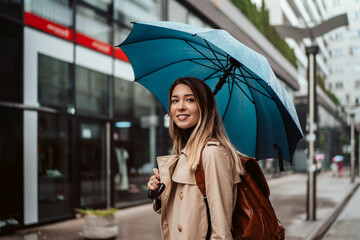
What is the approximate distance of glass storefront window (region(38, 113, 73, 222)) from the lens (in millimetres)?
8828

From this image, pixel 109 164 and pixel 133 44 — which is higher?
pixel 133 44

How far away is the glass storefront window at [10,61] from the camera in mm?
8031

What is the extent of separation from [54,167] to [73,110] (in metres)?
1.45

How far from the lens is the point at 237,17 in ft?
57.3

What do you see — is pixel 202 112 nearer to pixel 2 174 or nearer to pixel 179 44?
pixel 179 44

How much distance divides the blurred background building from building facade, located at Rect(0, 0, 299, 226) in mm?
22

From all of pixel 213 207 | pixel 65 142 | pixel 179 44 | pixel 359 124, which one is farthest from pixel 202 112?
pixel 359 124

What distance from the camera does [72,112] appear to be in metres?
9.73

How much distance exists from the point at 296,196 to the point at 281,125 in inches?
510

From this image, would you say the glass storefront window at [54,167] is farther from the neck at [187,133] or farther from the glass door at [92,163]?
the neck at [187,133]

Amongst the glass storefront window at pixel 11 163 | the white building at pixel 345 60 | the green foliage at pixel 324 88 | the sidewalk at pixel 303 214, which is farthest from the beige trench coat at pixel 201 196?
the white building at pixel 345 60

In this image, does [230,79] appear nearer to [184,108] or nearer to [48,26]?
[184,108]

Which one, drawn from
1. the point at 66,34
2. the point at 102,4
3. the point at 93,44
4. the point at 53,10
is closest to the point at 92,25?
the point at 93,44

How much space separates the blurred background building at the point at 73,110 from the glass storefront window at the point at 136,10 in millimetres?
30
